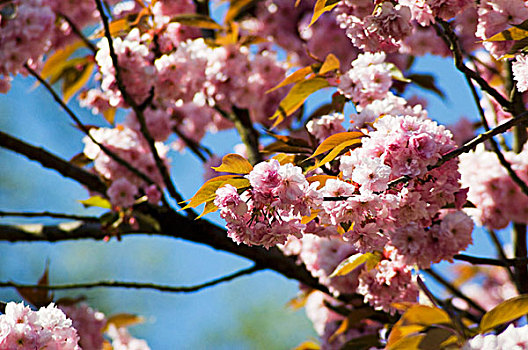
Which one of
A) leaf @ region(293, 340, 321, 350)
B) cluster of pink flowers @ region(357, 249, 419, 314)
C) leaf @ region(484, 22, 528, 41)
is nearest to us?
leaf @ region(484, 22, 528, 41)

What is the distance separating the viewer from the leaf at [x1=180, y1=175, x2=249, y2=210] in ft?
3.17

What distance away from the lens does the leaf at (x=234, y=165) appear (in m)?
0.96

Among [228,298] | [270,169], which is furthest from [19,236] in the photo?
[228,298]

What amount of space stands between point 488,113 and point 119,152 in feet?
3.69

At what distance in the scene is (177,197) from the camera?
160 centimetres

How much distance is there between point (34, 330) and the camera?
3.49ft

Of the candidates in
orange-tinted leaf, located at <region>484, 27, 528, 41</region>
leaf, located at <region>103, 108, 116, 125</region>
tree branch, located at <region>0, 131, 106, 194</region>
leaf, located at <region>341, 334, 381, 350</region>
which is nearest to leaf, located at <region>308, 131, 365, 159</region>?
orange-tinted leaf, located at <region>484, 27, 528, 41</region>

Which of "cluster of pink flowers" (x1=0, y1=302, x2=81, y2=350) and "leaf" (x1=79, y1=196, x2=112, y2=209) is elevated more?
"leaf" (x1=79, y1=196, x2=112, y2=209)

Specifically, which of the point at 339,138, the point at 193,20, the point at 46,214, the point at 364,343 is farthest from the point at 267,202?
the point at 193,20

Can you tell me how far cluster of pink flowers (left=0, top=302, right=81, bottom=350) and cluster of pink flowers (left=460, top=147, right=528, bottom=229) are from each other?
1152mm

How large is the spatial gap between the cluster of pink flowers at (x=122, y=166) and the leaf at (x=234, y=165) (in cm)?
81

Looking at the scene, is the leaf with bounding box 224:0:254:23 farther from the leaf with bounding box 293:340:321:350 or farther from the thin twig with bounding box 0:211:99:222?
the leaf with bounding box 293:340:321:350

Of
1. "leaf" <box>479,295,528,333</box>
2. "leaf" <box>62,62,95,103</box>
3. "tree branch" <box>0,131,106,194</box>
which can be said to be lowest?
"leaf" <box>479,295,528,333</box>

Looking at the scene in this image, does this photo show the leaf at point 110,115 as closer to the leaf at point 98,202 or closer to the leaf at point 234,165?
the leaf at point 98,202
